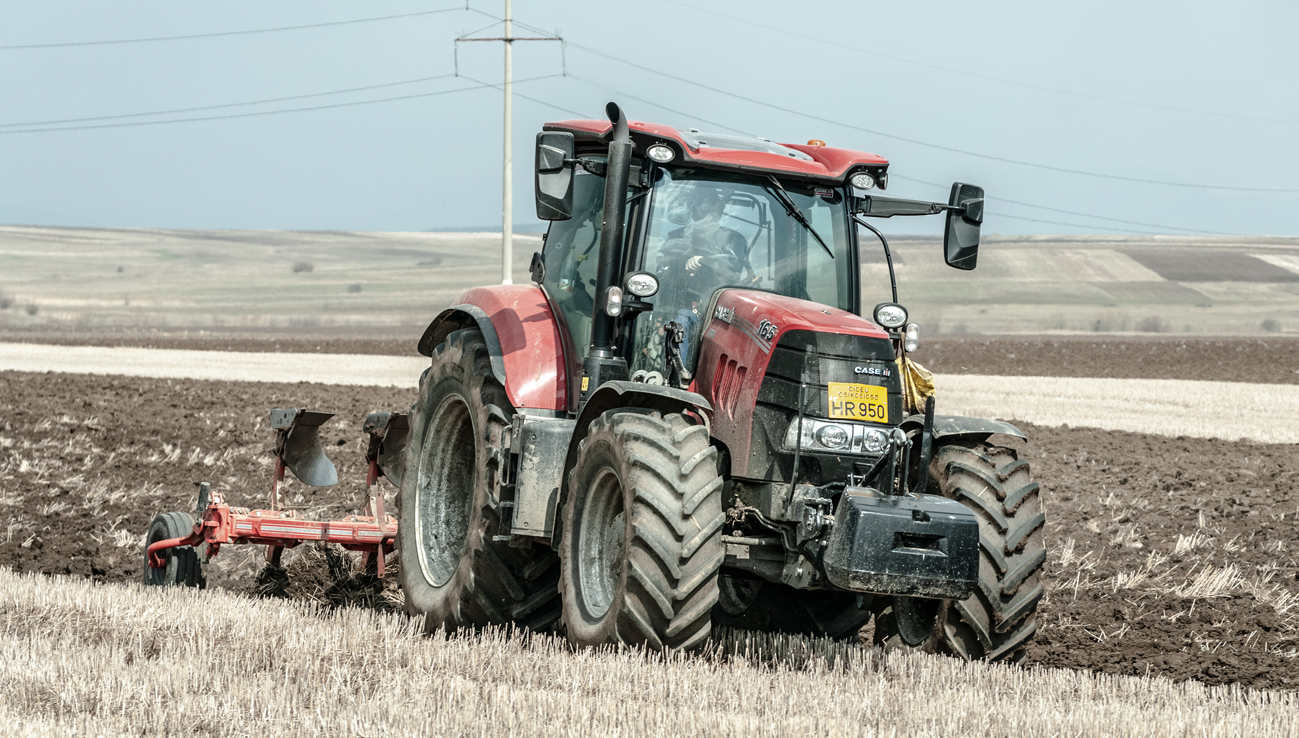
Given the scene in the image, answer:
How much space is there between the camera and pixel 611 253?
6.57 meters

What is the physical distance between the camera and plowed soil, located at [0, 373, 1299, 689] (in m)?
8.19

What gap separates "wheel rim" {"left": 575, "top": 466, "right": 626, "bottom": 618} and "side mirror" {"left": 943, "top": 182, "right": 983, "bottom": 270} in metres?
2.07

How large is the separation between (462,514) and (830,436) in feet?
8.86

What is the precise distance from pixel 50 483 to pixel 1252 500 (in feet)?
34.1

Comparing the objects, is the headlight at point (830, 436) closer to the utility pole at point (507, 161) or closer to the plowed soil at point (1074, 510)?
the plowed soil at point (1074, 510)

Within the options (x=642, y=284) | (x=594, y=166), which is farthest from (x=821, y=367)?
(x=594, y=166)

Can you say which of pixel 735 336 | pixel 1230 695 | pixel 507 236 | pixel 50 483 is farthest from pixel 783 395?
pixel 507 236

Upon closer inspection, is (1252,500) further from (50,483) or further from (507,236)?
(507,236)

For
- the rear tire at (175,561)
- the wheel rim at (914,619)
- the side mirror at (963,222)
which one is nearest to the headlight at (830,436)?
the wheel rim at (914,619)

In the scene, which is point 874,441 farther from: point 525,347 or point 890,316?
point 525,347

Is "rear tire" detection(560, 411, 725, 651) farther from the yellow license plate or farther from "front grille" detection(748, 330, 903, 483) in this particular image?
the yellow license plate

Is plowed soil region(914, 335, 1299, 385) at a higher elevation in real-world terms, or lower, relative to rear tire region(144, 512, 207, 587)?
lower

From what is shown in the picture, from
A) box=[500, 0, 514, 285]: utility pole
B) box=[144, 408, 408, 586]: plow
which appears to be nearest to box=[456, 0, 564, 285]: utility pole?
box=[500, 0, 514, 285]: utility pole

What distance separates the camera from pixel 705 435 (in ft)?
19.5
